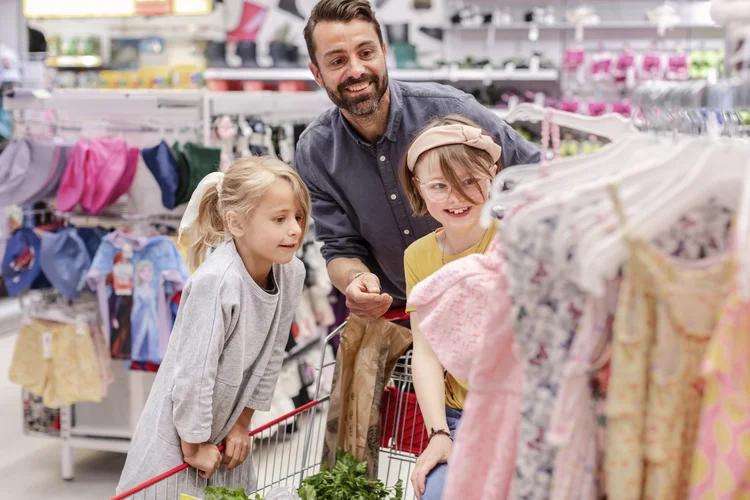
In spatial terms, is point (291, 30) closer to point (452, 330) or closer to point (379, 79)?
point (379, 79)

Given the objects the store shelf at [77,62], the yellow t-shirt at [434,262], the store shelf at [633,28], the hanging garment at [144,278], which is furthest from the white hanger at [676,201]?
the store shelf at [77,62]

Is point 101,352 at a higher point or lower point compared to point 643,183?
lower

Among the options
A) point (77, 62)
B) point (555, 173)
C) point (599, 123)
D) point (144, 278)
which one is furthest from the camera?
point (77, 62)

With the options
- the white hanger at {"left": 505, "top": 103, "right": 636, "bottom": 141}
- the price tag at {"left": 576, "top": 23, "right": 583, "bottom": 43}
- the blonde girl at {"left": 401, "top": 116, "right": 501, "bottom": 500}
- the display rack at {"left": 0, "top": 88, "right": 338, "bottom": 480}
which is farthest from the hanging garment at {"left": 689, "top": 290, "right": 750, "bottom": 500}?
the price tag at {"left": 576, "top": 23, "right": 583, "bottom": 43}

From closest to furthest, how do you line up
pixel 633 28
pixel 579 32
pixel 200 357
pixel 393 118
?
pixel 200 357, pixel 393 118, pixel 579 32, pixel 633 28

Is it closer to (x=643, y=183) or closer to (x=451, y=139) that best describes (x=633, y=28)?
(x=451, y=139)

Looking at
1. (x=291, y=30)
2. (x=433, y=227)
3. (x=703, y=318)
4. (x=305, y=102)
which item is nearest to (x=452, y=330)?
(x=703, y=318)

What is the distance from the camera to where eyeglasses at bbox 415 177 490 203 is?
1.74 m

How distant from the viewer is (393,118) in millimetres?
2357

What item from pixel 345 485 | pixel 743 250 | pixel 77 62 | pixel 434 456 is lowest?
pixel 345 485

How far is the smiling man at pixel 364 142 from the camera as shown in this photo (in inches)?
89.3

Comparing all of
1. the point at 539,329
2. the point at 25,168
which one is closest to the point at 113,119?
the point at 25,168

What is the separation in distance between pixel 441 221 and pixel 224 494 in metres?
0.76

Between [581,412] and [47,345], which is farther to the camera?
[47,345]
